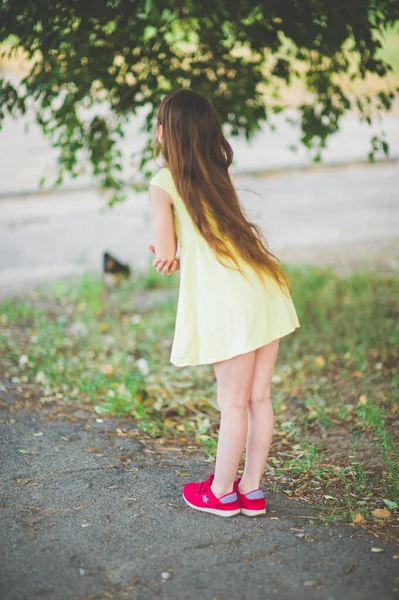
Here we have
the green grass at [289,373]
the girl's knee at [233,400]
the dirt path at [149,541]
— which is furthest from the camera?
the green grass at [289,373]

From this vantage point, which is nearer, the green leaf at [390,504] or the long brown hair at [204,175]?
the long brown hair at [204,175]

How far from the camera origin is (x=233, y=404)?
2889mm

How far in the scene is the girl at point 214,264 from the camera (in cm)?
279

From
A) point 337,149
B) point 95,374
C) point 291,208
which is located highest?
point 337,149

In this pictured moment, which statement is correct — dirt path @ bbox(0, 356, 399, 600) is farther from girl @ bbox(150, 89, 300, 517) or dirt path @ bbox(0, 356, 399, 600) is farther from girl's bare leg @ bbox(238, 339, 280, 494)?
girl @ bbox(150, 89, 300, 517)

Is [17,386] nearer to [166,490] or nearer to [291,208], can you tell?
[166,490]

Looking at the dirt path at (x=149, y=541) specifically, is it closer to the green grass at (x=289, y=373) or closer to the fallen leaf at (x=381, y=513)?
the fallen leaf at (x=381, y=513)

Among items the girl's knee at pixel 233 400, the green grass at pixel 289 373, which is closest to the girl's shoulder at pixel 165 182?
the girl's knee at pixel 233 400

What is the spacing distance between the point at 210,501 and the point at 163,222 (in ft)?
3.92

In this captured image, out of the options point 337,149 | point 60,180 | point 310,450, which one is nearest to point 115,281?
point 60,180

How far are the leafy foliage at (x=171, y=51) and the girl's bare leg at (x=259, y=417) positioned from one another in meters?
1.80

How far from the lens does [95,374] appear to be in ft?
16.5

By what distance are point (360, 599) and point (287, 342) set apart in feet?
10.8

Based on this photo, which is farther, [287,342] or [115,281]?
[115,281]
